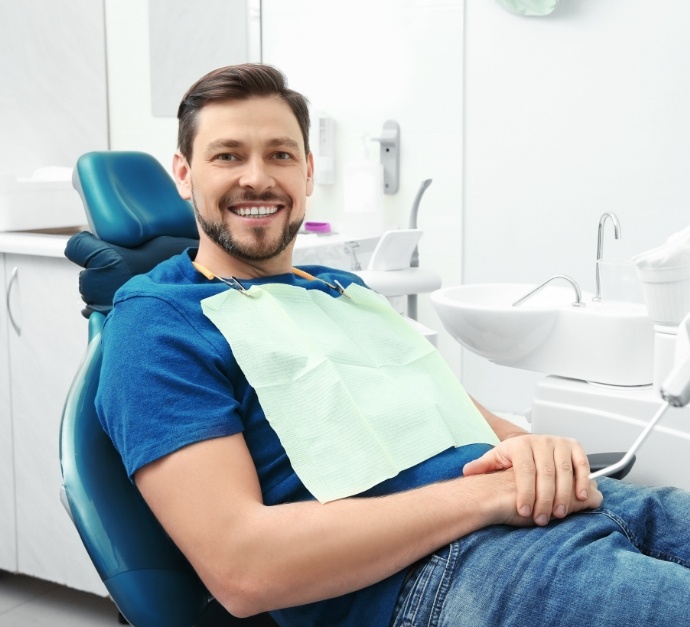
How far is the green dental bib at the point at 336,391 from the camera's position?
1.17 meters

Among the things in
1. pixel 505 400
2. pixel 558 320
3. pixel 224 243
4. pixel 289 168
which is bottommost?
pixel 505 400

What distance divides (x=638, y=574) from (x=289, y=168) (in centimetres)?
78

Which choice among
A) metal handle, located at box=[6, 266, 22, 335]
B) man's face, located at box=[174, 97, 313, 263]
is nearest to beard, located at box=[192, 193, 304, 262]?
man's face, located at box=[174, 97, 313, 263]

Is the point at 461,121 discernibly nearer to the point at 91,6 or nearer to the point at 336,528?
the point at 91,6

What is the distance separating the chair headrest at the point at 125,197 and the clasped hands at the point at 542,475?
68 cm

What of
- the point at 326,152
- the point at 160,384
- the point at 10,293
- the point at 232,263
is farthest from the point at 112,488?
the point at 326,152

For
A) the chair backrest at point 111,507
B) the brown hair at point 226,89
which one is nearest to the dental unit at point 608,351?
the brown hair at point 226,89

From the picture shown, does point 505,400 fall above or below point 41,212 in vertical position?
below

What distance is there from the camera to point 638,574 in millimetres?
999

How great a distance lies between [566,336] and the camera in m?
1.52

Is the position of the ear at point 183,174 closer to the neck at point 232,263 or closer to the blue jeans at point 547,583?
the neck at point 232,263

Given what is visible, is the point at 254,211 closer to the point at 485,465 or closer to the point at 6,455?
the point at 485,465

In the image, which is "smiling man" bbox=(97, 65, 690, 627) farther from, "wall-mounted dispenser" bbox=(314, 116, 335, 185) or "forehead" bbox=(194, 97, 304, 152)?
"wall-mounted dispenser" bbox=(314, 116, 335, 185)

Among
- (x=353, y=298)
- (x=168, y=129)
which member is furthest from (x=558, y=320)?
(x=168, y=129)
